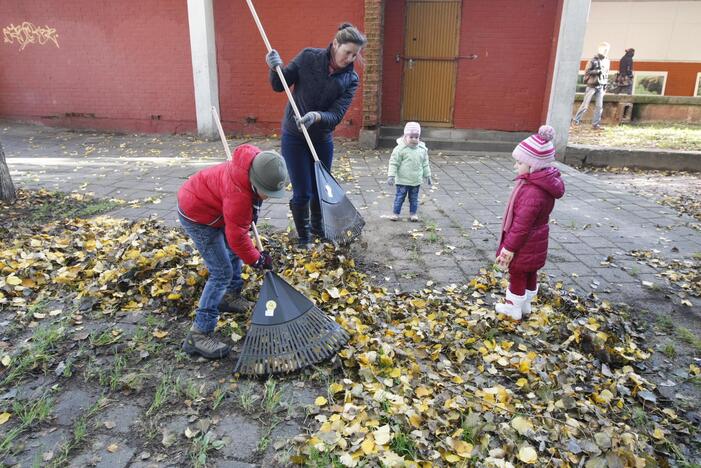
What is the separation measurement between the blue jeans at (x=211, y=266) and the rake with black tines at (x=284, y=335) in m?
0.31

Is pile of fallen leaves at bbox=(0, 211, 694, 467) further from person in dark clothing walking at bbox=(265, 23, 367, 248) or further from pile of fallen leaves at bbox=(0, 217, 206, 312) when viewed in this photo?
person in dark clothing walking at bbox=(265, 23, 367, 248)

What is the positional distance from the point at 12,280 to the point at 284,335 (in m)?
2.34

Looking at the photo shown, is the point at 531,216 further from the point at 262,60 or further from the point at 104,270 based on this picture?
the point at 262,60

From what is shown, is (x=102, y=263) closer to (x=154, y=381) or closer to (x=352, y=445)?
(x=154, y=381)

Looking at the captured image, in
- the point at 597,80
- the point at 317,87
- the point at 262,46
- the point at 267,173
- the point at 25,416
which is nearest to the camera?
the point at 25,416

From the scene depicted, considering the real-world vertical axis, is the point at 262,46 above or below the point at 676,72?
above

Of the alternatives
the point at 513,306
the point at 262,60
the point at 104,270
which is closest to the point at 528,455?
the point at 513,306

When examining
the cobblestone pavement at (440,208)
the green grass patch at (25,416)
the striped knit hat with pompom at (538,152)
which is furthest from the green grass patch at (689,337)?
the green grass patch at (25,416)

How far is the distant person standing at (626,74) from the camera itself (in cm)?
1562

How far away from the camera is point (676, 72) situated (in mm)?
17016

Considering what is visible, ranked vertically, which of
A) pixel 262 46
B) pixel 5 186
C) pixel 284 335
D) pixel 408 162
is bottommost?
pixel 284 335

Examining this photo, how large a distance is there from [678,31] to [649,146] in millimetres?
10321

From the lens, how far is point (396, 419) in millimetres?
2293

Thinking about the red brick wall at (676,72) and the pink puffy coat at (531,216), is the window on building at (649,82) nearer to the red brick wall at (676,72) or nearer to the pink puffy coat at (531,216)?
the red brick wall at (676,72)
